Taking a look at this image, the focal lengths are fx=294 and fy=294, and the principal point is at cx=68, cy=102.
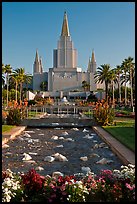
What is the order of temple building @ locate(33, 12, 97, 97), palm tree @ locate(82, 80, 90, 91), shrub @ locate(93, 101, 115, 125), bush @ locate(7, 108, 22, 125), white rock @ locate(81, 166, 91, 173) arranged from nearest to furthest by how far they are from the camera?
1. white rock @ locate(81, 166, 91, 173)
2. shrub @ locate(93, 101, 115, 125)
3. bush @ locate(7, 108, 22, 125)
4. temple building @ locate(33, 12, 97, 97)
5. palm tree @ locate(82, 80, 90, 91)

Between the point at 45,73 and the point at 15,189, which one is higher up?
the point at 45,73

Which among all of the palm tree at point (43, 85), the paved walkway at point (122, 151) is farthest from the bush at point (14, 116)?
the palm tree at point (43, 85)

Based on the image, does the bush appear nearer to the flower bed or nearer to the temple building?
the flower bed

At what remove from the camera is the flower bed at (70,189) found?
3.43 meters

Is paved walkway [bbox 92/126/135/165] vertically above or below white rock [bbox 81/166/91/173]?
above

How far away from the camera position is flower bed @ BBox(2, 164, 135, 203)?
3428mm

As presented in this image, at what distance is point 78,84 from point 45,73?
1074cm

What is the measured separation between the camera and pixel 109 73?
54.5 metres

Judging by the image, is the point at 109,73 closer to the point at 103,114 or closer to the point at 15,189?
the point at 103,114

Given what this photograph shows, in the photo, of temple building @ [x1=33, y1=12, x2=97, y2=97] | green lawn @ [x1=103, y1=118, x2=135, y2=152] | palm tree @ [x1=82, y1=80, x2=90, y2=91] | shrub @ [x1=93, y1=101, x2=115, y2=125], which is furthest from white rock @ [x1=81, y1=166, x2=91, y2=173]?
palm tree @ [x1=82, y1=80, x2=90, y2=91]

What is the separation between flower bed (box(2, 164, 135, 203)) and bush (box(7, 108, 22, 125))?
42.6ft

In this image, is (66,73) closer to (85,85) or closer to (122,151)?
(85,85)

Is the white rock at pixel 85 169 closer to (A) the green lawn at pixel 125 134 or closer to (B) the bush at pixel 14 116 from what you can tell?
(A) the green lawn at pixel 125 134

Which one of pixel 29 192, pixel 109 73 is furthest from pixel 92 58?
pixel 29 192
